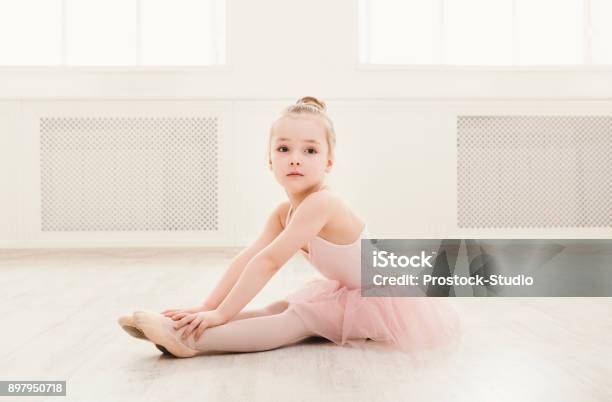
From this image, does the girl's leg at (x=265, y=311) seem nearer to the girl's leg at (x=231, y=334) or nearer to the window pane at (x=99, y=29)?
the girl's leg at (x=231, y=334)

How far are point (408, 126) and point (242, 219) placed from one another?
37.0 inches

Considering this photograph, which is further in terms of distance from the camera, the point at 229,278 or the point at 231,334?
the point at 229,278

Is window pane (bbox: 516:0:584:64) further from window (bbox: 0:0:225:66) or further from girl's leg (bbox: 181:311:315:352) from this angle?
girl's leg (bbox: 181:311:315:352)

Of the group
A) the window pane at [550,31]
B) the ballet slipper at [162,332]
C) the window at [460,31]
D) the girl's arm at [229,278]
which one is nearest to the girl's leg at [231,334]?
the ballet slipper at [162,332]

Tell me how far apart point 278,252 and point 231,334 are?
17cm

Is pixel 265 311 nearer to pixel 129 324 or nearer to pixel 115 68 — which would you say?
pixel 129 324

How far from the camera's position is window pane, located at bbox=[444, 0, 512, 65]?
3293mm

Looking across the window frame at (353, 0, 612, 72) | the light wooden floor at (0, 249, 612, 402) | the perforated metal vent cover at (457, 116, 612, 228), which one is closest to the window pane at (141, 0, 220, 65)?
the window frame at (353, 0, 612, 72)

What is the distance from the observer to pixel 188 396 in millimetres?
927

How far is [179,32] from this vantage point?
3260 mm

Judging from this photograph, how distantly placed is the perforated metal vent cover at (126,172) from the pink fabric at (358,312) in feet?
6.26

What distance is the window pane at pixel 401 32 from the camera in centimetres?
329

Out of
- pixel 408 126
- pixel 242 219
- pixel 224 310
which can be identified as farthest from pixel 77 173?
pixel 224 310

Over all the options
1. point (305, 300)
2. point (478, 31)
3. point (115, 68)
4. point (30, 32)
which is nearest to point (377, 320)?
point (305, 300)
